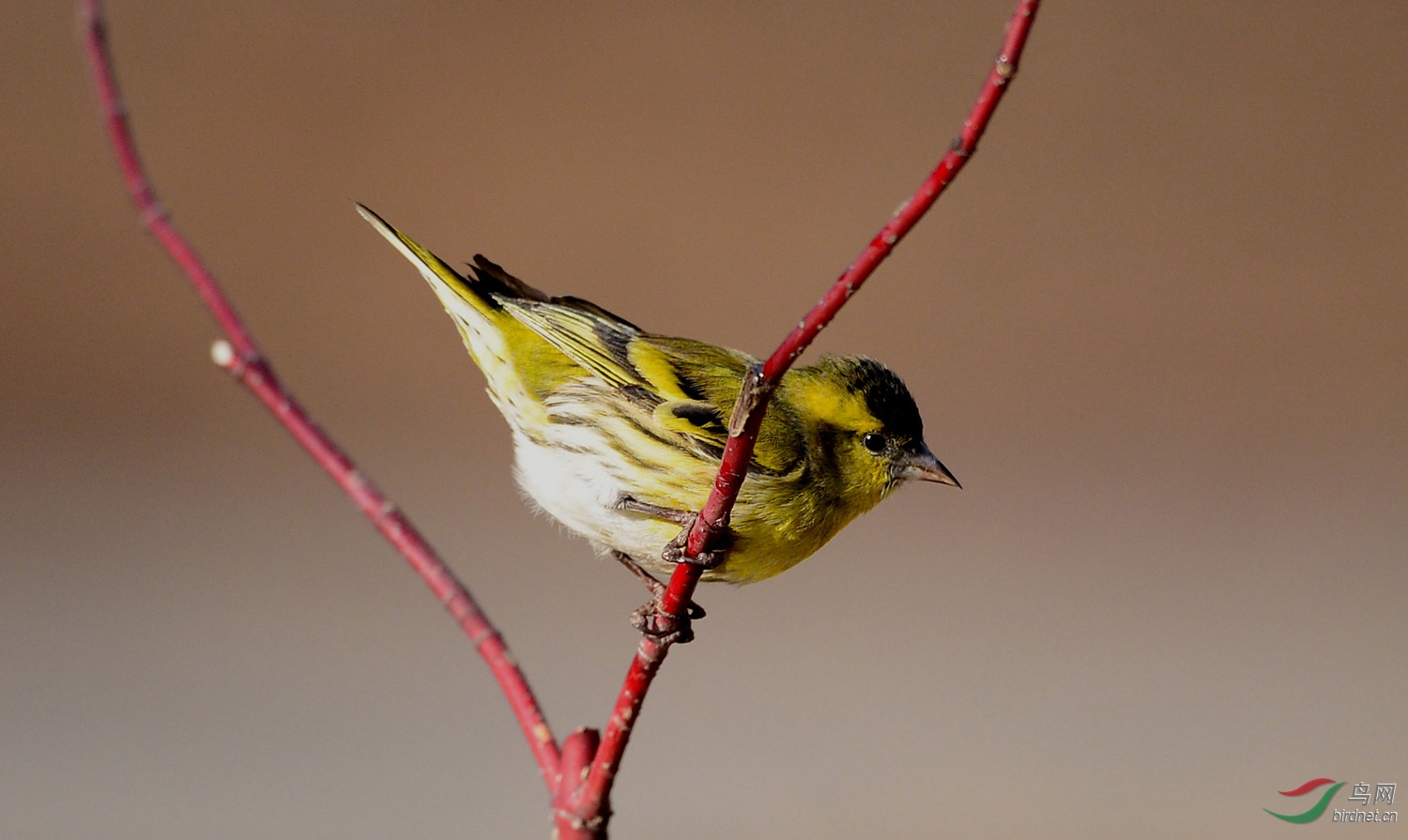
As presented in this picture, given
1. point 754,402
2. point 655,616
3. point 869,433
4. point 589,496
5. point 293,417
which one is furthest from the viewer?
point 869,433

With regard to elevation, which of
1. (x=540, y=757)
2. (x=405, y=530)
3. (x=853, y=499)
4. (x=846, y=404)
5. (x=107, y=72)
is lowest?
(x=540, y=757)

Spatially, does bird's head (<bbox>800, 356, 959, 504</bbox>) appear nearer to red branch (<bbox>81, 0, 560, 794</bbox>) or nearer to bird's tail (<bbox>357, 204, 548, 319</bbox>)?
bird's tail (<bbox>357, 204, 548, 319</bbox>)

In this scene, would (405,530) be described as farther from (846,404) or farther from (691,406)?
(846,404)

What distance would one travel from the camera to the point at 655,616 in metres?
1.37

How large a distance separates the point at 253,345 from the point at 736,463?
1.37ft

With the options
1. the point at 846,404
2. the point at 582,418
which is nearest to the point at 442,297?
the point at 582,418

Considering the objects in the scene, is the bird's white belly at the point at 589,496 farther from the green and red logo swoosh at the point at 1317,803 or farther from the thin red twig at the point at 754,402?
the green and red logo swoosh at the point at 1317,803

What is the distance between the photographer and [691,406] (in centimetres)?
195

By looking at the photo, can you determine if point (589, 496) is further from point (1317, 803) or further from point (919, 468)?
point (1317, 803)

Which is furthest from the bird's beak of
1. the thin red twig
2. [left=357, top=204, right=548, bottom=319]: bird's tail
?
the thin red twig

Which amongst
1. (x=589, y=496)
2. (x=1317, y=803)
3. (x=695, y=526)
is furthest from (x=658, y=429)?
(x=1317, y=803)

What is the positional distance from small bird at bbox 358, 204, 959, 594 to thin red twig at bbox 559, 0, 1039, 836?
0.56m

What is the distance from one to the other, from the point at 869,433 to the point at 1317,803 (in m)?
2.39

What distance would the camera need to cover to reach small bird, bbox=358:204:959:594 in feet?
6.20
